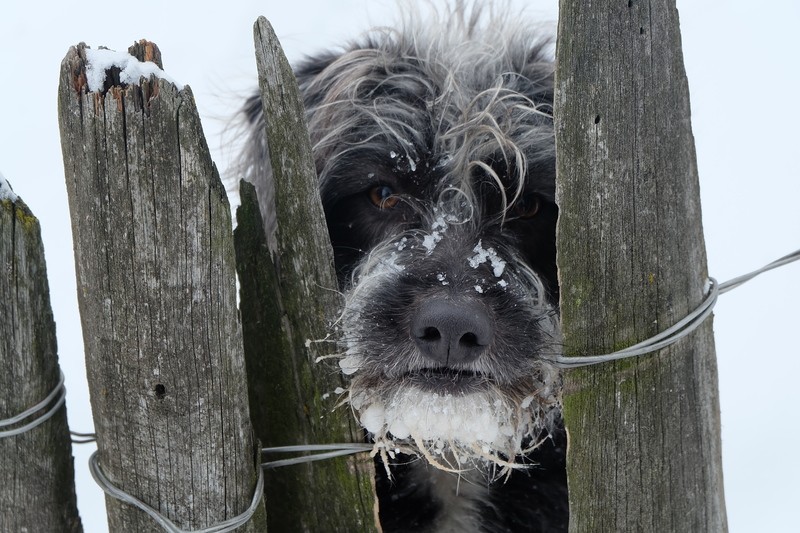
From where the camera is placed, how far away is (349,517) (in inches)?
95.1

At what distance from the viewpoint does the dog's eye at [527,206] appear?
3.02m

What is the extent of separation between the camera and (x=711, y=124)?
7344mm

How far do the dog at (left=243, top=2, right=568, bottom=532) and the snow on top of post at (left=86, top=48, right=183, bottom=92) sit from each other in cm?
84

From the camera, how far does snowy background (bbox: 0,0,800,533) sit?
19.8 feet

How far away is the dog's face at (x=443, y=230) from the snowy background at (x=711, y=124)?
2760 mm

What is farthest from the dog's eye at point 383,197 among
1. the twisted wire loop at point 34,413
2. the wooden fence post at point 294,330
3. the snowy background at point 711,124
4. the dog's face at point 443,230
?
the snowy background at point 711,124

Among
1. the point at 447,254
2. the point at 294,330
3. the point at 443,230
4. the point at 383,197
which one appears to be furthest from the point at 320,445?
the point at 383,197

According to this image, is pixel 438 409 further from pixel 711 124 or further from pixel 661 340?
pixel 711 124

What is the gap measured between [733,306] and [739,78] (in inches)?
80.4

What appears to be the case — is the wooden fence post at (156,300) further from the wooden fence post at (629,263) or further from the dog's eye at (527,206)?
the dog's eye at (527,206)

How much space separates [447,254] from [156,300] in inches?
37.6

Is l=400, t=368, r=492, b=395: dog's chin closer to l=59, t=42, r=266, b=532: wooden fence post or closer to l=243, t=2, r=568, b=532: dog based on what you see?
l=243, t=2, r=568, b=532: dog

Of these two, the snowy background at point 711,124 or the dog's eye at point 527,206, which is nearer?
the dog's eye at point 527,206

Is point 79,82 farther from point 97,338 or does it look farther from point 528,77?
point 528,77
